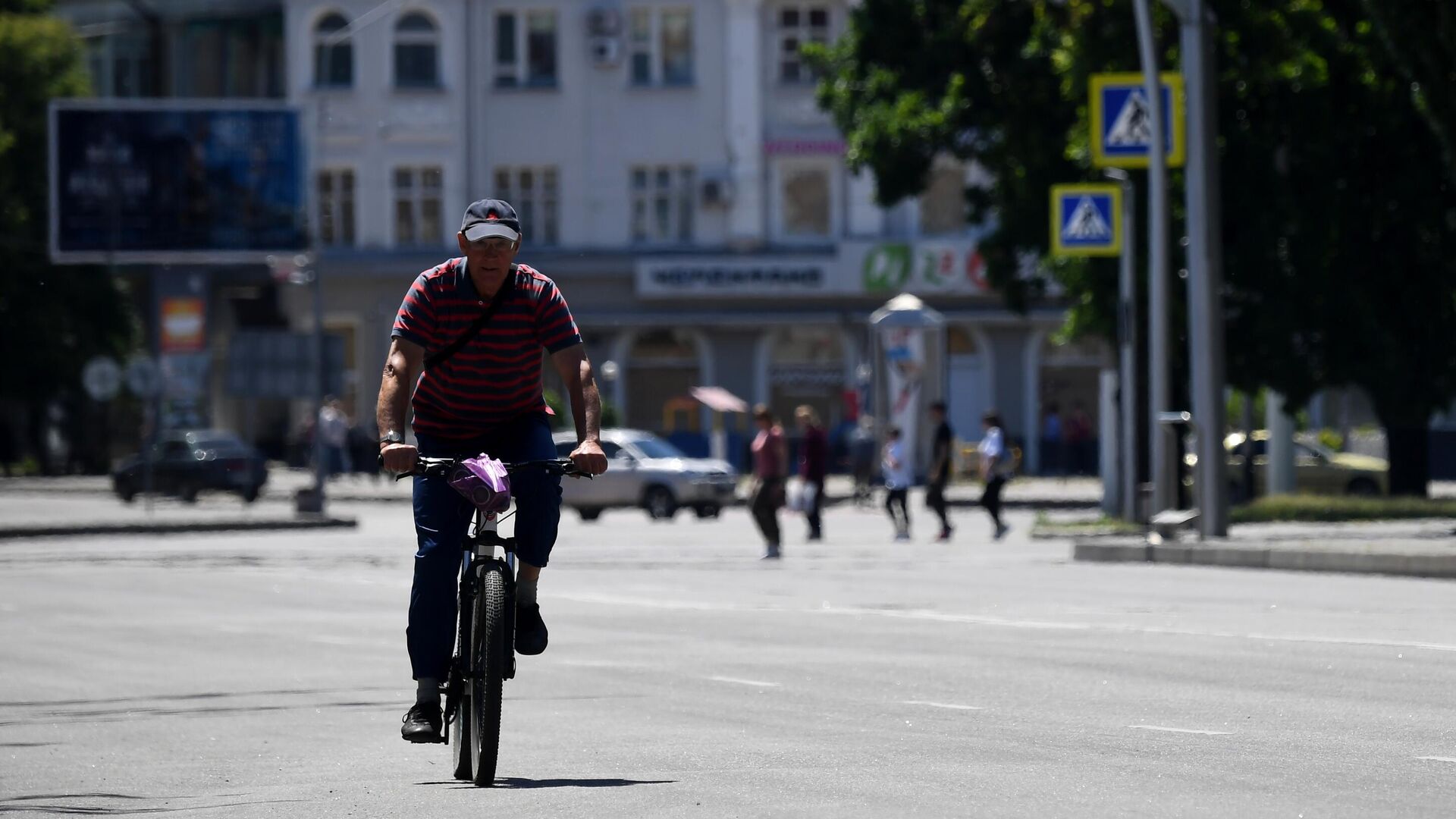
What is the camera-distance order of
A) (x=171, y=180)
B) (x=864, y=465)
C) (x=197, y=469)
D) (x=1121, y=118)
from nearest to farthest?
(x=1121, y=118) < (x=864, y=465) < (x=171, y=180) < (x=197, y=469)

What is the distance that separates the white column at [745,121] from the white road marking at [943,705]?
46937 mm

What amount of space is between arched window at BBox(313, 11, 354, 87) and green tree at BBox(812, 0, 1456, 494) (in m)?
24.7

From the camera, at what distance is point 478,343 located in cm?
855

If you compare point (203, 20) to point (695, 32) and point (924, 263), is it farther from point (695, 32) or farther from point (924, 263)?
point (924, 263)

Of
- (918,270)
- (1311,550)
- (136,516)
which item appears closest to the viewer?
(1311,550)

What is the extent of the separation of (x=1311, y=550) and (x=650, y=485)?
1992cm

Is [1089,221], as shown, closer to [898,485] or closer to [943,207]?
[898,485]

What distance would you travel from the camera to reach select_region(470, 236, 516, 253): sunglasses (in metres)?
8.50

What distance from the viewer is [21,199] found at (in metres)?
61.4

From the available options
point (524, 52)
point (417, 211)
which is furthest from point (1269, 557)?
point (524, 52)

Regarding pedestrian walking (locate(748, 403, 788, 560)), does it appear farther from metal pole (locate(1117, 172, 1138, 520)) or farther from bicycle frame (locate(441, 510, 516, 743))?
bicycle frame (locate(441, 510, 516, 743))

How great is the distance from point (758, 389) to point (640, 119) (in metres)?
6.54

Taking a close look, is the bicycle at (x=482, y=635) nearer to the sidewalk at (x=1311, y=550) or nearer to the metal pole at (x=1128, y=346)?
the sidewalk at (x=1311, y=550)

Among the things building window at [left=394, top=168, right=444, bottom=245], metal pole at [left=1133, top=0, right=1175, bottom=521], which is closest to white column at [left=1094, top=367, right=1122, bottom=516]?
metal pole at [left=1133, top=0, right=1175, bottom=521]
